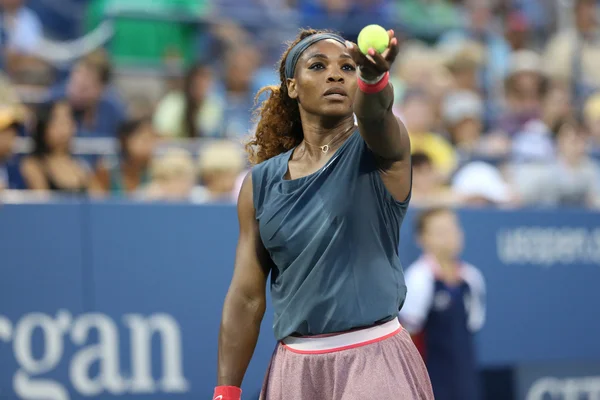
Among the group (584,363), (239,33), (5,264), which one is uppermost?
(239,33)

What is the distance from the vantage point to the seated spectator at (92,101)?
7.80 m

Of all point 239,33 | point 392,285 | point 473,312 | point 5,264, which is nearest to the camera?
point 392,285

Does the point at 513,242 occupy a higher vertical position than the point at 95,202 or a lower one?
lower

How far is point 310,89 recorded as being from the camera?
128 inches

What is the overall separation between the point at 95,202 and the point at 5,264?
0.65 metres

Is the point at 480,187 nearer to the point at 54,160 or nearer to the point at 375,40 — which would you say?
the point at 54,160

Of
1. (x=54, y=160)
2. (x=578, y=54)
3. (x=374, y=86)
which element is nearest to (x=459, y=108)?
(x=578, y=54)

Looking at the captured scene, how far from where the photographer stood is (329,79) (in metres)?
3.20

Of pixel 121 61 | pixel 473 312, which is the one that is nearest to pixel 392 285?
pixel 473 312

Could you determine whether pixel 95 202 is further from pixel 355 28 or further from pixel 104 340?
pixel 355 28

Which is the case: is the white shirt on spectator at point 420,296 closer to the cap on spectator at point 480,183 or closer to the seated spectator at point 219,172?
the cap on spectator at point 480,183

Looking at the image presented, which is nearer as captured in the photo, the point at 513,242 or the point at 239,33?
the point at 513,242

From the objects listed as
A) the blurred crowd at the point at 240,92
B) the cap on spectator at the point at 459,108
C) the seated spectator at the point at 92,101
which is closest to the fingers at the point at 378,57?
the blurred crowd at the point at 240,92

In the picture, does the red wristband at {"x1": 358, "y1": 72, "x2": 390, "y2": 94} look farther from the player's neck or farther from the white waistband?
the white waistband
